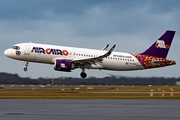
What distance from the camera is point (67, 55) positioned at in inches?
2660

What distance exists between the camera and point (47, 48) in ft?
217

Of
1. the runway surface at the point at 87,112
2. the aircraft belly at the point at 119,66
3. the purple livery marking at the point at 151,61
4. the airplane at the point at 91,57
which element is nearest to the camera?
the runway surface at the point at 87,112

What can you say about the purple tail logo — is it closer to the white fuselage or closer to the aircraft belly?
the white fuselage

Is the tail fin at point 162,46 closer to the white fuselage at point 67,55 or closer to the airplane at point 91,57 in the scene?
the airplane at point 91,57

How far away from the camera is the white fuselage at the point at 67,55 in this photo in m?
65.9

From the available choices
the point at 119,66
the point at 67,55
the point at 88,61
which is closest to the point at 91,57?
the point at 88,61

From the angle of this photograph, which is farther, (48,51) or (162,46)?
(162,46)

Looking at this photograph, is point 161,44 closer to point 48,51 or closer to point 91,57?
point 91,57

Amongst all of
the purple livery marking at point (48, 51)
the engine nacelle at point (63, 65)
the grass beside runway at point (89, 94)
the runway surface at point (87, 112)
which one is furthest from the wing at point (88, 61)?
the runway surface at point (87, 112)

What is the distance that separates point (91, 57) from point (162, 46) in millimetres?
12478

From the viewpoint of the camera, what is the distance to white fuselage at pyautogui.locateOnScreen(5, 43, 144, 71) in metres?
65.9

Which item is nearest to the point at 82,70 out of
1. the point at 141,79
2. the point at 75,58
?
the point at 75,58

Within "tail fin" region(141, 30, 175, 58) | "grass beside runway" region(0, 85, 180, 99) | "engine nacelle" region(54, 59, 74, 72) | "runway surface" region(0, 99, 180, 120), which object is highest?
"tail fin" region(141, 30, 175, 58)

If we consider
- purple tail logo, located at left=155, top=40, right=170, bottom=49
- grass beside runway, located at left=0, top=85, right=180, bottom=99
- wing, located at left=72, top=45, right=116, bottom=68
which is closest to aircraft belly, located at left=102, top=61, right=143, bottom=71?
wing, located at left=72, top=45, right=116, bottom=68
